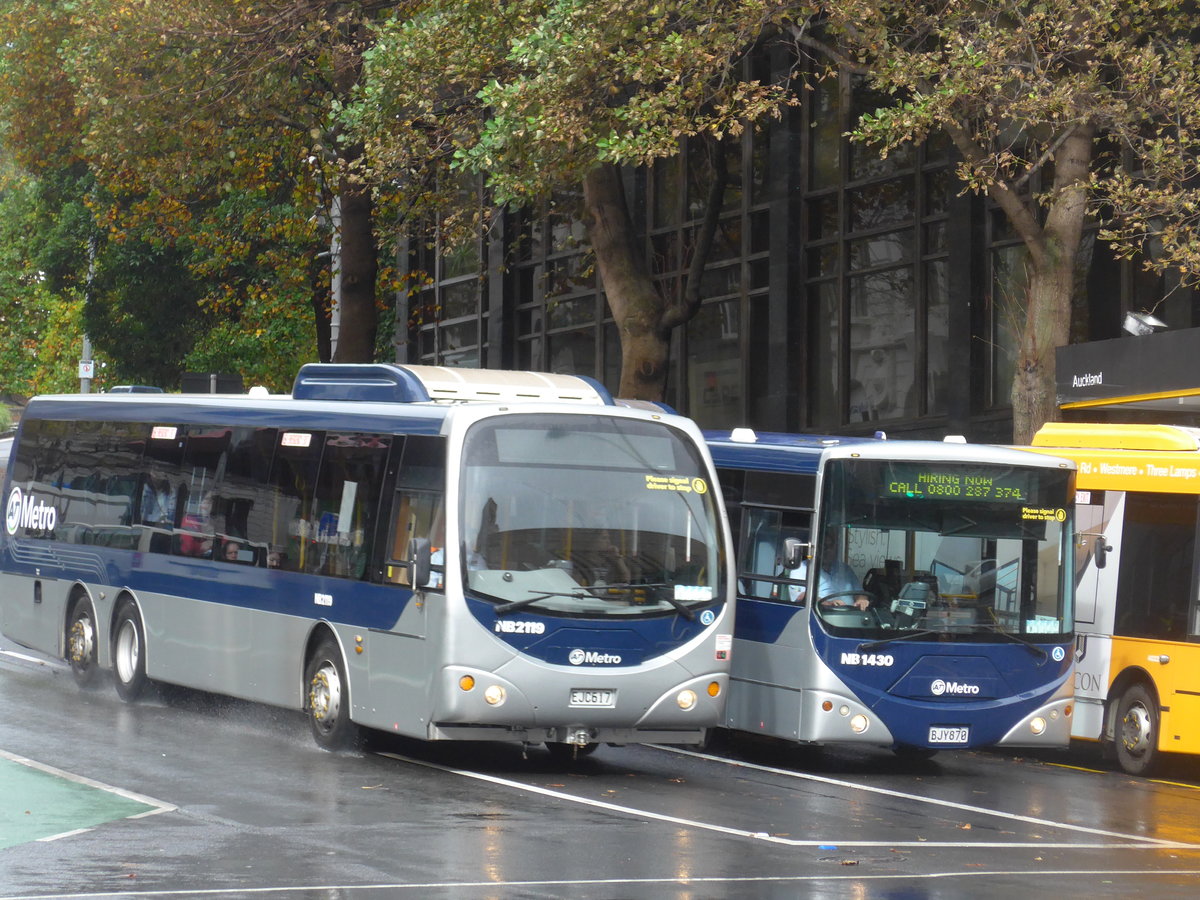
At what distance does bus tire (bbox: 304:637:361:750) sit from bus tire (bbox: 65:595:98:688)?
4.45 m

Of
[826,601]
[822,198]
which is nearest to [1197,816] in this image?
[826,601]

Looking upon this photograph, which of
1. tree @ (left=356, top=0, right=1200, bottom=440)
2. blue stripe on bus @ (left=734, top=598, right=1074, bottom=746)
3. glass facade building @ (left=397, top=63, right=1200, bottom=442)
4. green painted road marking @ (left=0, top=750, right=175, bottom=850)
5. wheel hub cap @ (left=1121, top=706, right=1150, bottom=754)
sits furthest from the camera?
glass facade building @ (left=397, top=63, right=1200, bottom=442)

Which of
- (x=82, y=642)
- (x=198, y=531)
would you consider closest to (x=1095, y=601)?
(x=198, y=531)

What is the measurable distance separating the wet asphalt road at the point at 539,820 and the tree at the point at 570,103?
6.54 meters

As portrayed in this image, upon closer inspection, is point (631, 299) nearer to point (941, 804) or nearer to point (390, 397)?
point (390, 397)

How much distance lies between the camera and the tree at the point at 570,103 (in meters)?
18.3

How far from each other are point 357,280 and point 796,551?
14040 millimetres

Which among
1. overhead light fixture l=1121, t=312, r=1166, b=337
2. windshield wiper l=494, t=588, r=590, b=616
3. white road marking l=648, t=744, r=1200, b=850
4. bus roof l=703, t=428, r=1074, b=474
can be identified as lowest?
white road marking l=648, t=744, r=1200, b=850

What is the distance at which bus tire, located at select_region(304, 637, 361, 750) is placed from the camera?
45.6ft

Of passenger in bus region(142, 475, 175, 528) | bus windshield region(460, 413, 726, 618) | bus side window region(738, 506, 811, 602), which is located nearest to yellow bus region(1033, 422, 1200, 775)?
bus side window region(738, 506, 811, 602)

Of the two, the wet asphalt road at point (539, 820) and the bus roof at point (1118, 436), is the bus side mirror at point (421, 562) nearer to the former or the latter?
the wet asphalt road at point (539, 820)

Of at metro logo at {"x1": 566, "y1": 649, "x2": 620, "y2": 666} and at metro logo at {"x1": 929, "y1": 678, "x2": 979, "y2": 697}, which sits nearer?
at metro logo at {"x1": 566, "y1": 649, "x2": 620, "y2": 666}

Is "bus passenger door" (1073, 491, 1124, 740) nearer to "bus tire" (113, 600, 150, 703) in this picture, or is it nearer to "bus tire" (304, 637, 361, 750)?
"bus tire" (304, 637, 361, 750)

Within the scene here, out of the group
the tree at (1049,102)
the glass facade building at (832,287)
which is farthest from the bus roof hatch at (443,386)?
the glass facade building at (832,287)
